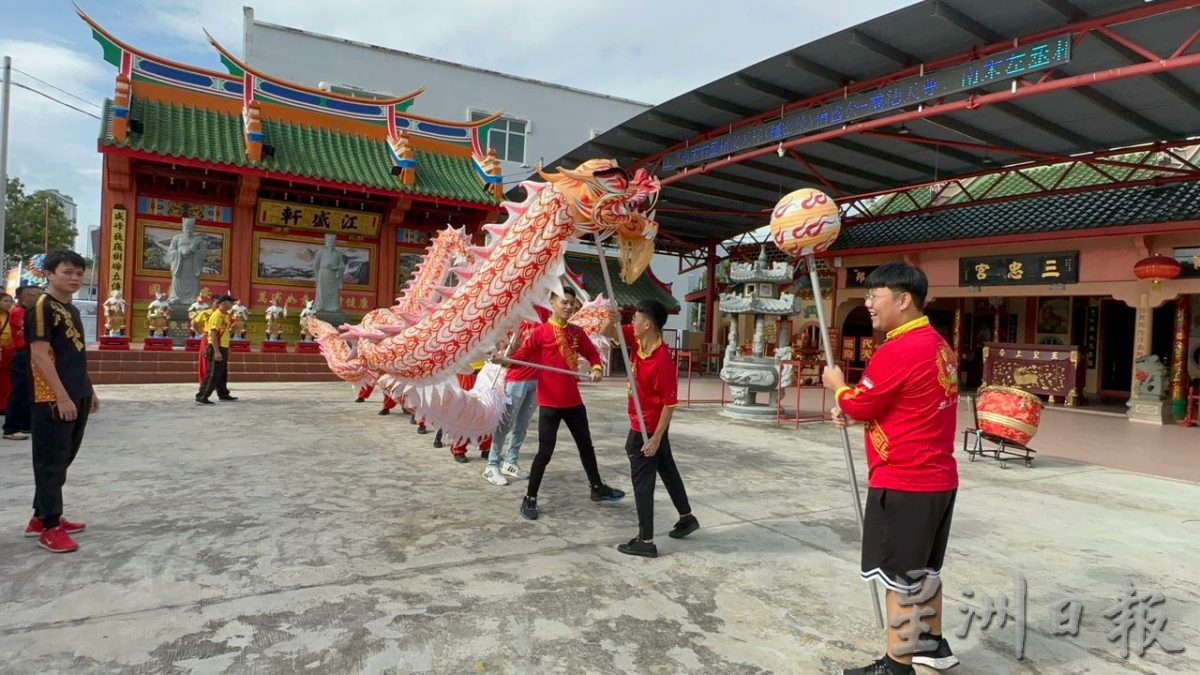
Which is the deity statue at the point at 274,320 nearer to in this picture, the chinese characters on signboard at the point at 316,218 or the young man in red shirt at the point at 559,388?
the chinese characters on signboard at the point at 316,218

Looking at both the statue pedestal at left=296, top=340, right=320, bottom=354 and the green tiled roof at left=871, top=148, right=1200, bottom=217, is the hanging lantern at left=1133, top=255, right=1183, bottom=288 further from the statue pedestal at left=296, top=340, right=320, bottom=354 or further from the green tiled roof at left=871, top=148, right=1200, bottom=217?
the statue pedestal at left=296, top=340, right=320, bottom=354

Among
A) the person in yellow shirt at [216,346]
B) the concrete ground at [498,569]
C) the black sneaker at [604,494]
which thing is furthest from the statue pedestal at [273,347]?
the black sneaker at [604,494]

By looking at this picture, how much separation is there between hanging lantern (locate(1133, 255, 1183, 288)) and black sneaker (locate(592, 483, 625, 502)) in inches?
405

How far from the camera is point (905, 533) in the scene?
222cm

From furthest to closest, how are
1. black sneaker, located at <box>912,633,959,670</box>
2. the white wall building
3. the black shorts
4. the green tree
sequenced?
the green tree, the white wall building, black sneaker, located at <box>912,633,959,670</box>, the black shorts

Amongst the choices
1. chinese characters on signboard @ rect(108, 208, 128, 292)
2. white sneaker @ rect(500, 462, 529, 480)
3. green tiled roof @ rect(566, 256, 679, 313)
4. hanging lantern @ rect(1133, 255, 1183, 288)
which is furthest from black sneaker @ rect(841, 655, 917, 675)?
green tiled roof @ rect(566, 256, 679, 313)

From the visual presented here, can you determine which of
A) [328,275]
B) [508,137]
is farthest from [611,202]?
[508,137]

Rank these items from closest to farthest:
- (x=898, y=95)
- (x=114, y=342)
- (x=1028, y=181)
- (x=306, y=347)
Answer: (x=898, y=95) → (x=114, y=342) → (x=306, y=347) → (x=1028, y=181)

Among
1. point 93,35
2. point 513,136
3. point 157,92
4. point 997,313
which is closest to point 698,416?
point 997,313

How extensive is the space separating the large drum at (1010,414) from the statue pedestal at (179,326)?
12089mm

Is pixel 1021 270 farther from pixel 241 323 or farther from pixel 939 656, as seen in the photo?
pixel 241 323

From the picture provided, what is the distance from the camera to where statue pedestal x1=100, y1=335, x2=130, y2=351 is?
34.1 feet

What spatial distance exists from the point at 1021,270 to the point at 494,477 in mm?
11470

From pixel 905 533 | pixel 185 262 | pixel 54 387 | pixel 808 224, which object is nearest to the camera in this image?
pixel 905 533
